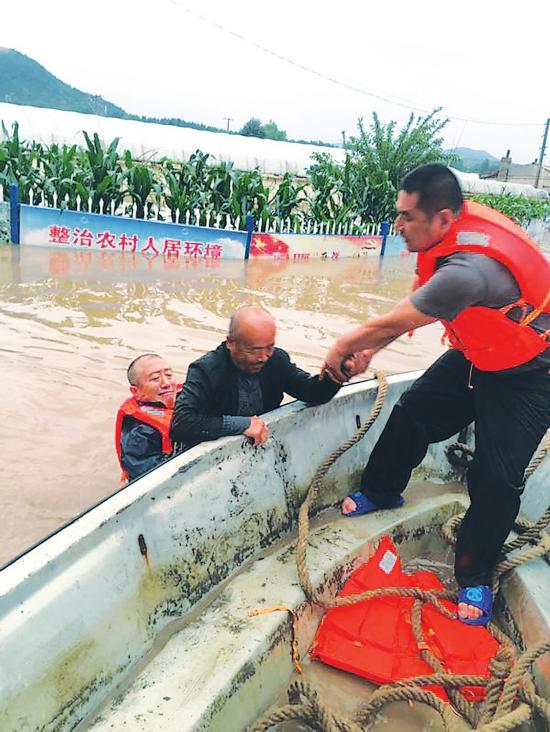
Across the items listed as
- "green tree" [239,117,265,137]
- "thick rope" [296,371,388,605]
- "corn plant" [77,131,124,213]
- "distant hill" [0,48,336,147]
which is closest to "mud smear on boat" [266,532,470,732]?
"thick rope" [296,371,388,605]

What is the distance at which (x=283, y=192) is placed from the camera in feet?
35.4

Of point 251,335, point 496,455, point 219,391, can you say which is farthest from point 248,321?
point 496,455

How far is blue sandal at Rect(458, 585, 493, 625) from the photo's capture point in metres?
2.06

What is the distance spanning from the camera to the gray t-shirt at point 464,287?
1727mm

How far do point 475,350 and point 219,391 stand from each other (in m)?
0.96

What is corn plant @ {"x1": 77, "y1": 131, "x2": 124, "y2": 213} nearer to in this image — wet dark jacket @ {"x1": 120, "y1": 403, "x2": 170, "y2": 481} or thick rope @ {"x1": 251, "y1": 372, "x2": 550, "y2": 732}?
wet dark jacket @ {"x1": 120, "y1": 403, "x2": 170, "y2": 481}

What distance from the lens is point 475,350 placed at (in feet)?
6.76

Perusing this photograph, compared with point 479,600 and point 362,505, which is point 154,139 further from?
point 479,600

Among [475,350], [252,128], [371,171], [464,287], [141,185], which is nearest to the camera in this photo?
[464,287]

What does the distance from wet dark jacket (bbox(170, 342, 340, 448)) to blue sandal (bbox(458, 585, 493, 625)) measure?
35.4 inches

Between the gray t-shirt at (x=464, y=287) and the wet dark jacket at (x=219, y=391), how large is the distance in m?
0.76

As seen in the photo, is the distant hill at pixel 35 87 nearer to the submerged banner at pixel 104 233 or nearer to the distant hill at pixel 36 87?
the distant hill at pixel 36 87

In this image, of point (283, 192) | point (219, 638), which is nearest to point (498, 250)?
point (219, 638)

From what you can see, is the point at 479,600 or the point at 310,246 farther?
the point at 310,246
